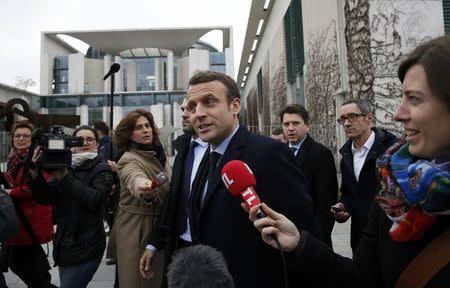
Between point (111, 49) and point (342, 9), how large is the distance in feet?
138

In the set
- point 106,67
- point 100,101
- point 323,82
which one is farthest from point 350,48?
point 106,67

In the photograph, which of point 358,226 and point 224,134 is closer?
point 224,134

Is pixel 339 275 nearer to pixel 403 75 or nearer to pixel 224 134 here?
pixel 403 75

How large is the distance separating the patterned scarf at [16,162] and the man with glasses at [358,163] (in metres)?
2.94

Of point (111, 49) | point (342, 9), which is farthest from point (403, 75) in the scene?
point (111, 49)

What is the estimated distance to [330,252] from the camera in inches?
52.3

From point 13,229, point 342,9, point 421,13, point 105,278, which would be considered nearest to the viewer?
point 13,229

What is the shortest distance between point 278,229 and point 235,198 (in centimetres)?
64

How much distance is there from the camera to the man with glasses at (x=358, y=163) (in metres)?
3.27

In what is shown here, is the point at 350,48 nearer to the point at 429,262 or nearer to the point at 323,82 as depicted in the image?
the point at 323,82

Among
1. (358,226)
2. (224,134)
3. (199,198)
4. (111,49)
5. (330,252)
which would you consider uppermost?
(111,49)

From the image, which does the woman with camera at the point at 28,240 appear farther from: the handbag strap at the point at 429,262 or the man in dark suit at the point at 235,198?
the handbag strap at the point at 429,262

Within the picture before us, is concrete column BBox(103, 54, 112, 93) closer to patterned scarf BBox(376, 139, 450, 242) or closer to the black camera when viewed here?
the black camera

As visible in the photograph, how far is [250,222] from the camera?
6.15ft
